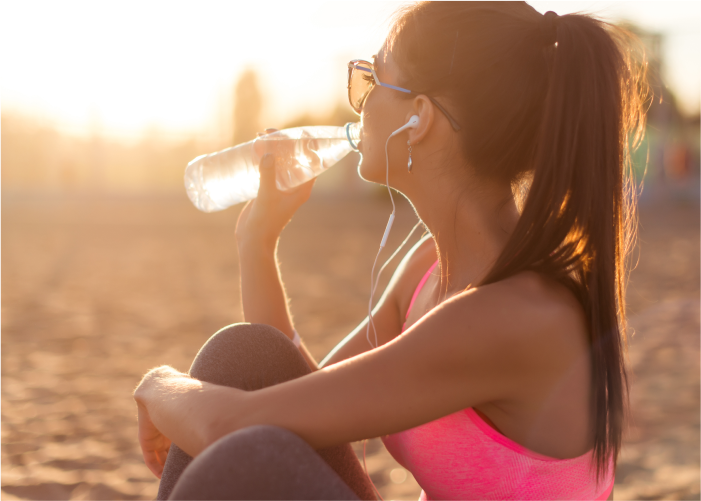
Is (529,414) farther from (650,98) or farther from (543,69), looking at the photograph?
(650,98)

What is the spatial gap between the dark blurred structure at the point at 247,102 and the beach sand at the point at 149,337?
90.5ft

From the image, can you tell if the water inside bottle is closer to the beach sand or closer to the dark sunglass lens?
the dark sunglass lens

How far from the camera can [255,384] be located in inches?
76.9

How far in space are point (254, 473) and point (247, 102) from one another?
140ft

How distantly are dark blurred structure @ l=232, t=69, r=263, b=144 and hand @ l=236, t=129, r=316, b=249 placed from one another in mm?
39759

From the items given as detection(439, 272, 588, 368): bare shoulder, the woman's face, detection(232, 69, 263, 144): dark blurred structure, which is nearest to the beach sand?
the woman's face

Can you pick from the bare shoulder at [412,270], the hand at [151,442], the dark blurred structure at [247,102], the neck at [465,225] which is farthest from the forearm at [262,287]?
the dark blurred structure at [247,102]

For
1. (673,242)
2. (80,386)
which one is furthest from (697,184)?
(80,386)

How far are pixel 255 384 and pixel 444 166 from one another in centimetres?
84

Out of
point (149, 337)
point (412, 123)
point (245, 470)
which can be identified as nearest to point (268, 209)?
point (412, 123)

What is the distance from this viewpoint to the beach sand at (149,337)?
343 centimetres

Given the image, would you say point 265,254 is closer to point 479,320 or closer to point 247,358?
point 247,358

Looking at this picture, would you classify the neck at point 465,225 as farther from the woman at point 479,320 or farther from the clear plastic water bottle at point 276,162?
the clear plastic water bottle at point 276,162

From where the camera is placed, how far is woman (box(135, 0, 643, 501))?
140 cm
